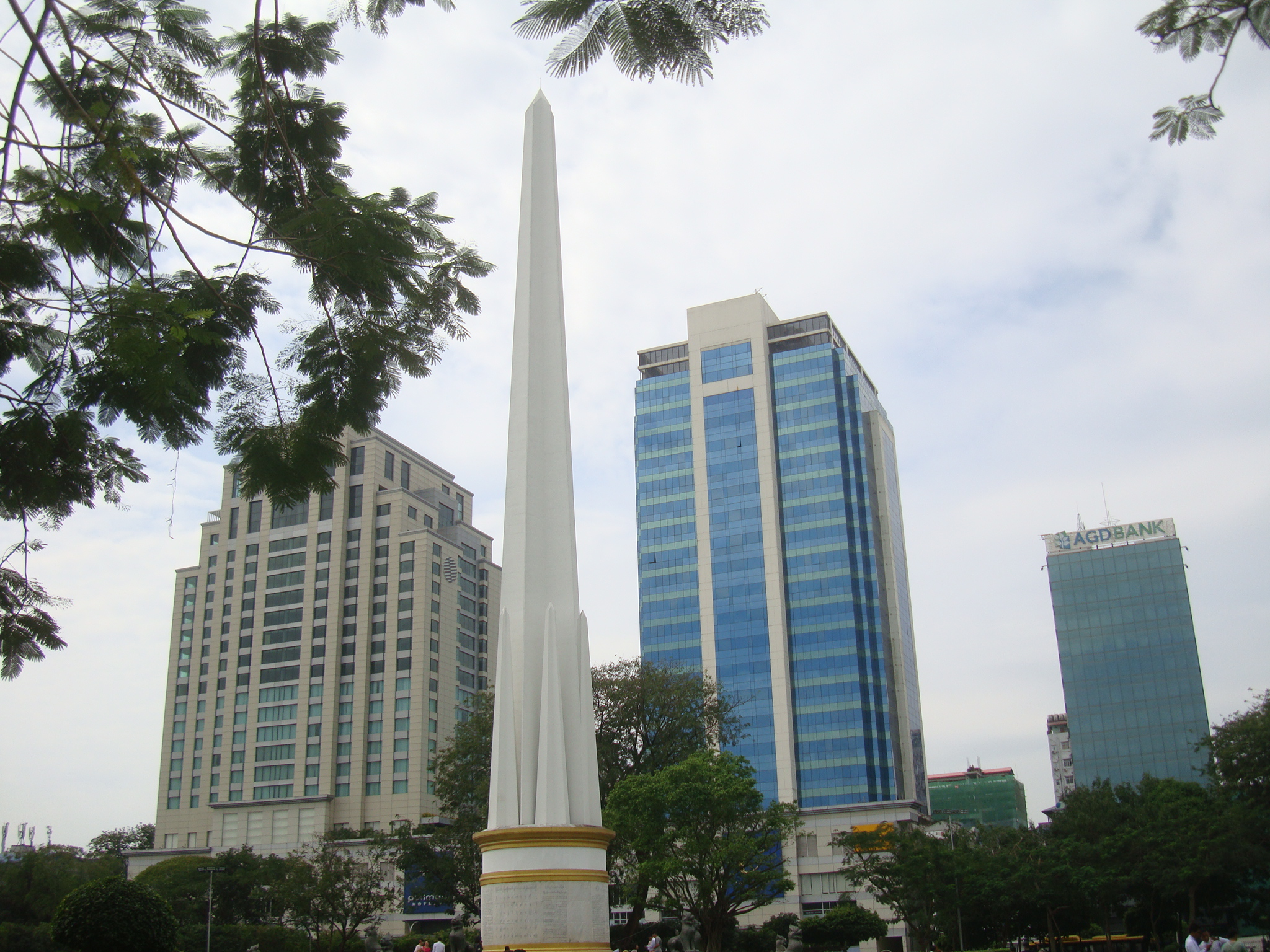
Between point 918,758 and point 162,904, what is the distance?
69921mm

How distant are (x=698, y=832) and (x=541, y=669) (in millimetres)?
14796

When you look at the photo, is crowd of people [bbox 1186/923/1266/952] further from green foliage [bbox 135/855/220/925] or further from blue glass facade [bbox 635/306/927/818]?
blue glass facade [bbox 635/306/927/818]

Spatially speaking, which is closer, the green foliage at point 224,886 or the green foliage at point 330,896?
the green foliage at point 330,896

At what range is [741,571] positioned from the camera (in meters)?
81.9

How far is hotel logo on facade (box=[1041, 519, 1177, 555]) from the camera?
10250cm

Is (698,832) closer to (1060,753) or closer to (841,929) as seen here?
(841,929)

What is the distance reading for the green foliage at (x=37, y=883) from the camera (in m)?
43.4

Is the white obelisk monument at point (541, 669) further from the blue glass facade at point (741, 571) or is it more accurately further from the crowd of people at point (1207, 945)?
the blue glass facade at point (741, 571)

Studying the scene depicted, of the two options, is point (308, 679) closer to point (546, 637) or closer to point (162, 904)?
point (162, 904)

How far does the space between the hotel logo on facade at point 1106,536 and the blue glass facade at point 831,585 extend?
97.0 ft

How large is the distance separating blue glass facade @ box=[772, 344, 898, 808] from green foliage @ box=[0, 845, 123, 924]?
45850 mm

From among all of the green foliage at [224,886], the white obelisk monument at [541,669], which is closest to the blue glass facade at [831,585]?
the green foliage at [224,886]

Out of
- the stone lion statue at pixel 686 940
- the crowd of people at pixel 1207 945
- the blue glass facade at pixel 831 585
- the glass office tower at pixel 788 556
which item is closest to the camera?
the crowd of people at pixel 1207 945

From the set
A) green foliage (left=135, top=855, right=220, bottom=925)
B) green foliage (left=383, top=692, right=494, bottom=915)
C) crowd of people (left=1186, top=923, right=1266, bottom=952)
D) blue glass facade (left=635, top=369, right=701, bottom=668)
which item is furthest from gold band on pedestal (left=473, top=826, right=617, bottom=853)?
blue glass facade (left=635, top=369, right=701, bottom=668)
